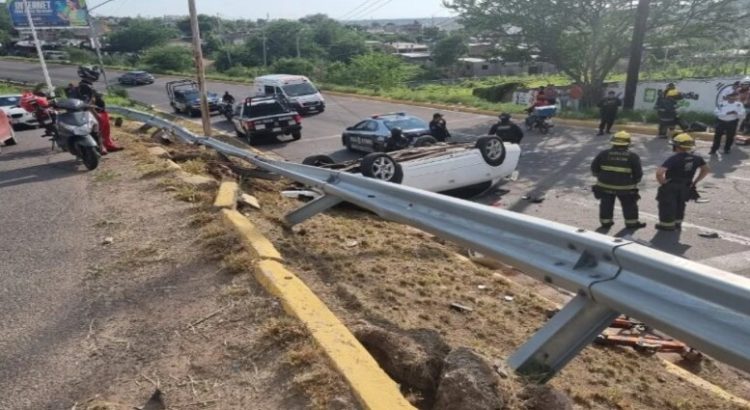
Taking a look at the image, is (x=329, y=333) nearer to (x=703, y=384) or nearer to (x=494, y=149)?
(x=703, y=384)

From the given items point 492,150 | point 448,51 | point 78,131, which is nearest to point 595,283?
point 492,150

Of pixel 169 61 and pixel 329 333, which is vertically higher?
pixel 329 333

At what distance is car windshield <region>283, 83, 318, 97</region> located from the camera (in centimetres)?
2837

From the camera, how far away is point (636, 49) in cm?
2155

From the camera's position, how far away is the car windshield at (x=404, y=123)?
15.4 metres

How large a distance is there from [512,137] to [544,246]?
10.5 metres

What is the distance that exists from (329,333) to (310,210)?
105 inches

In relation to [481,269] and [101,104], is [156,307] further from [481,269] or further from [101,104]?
[101,104]

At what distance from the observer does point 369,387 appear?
110 inches

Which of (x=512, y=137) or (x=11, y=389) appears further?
(x=512, y=137)

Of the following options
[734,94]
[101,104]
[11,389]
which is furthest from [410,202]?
[734,94]

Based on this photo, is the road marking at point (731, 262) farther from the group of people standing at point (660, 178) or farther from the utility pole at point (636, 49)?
the utility pole at point (636, 49)

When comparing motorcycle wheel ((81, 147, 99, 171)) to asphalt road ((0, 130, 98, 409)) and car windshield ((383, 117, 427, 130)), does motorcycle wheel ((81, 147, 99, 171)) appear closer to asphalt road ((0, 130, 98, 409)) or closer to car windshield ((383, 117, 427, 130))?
asphalt road ((0, 130, 98, 409))

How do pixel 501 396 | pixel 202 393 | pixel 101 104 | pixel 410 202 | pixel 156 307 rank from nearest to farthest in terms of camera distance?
pixel 501 396 < pixel 202 393 < pixel 156 307 < pixel 410 202 < pixel 101 104
